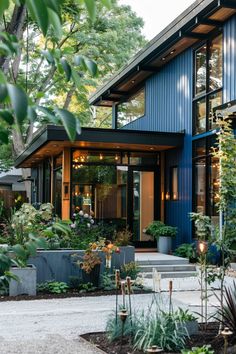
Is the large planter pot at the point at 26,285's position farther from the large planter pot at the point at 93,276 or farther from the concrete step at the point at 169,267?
the concrete step at the point at 169,267

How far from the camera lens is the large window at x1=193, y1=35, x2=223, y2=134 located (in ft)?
40.6

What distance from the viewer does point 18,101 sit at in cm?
77

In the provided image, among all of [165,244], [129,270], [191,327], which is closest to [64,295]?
[129,270]

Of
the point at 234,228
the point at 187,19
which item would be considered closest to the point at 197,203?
the point at 187,19

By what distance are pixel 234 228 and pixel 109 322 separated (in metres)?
1.71

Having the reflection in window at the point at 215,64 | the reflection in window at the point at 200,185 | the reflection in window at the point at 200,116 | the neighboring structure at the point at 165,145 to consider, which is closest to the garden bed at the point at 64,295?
the neighboring structure at the point at 165,145

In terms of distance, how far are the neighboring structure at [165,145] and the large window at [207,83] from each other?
0.08 feet

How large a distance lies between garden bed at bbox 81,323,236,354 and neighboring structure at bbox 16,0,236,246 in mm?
7150

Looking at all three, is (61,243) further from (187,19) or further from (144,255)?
(187,19)

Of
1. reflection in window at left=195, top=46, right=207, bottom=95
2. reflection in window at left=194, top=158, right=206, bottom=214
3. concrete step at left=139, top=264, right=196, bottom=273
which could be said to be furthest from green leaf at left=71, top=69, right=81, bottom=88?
reflection in window at left=195, top=46, right=207, bottom=95

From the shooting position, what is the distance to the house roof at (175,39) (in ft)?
38.1

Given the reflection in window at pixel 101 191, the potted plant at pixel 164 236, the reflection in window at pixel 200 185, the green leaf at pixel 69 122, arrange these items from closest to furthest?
the green leaf at pixel 69 122 < the reflection in window at pixel 200 185 < the potted plant at pixel 164 236 < the reflection in window at pixel 101 191

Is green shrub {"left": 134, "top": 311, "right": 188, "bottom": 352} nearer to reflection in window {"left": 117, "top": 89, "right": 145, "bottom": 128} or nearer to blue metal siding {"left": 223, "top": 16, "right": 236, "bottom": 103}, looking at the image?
blue metal siding {"left": 223, "top": 16, "right": 236, "bottom": 103}

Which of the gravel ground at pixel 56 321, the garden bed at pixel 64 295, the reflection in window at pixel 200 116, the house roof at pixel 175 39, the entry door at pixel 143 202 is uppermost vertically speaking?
the house roof at pixel 175 39
